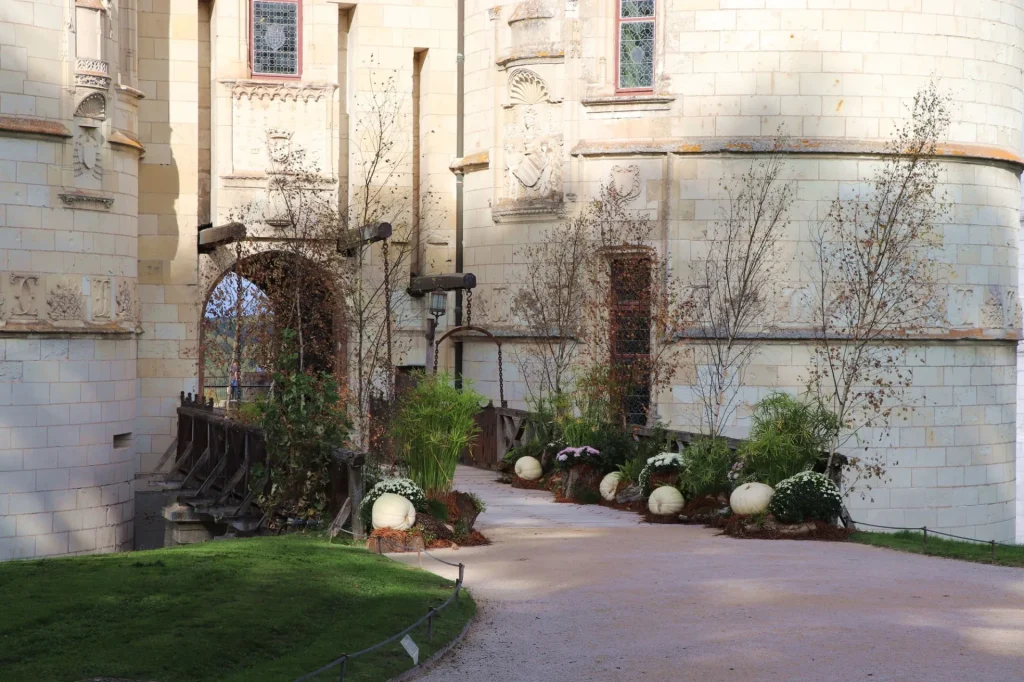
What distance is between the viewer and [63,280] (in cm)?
1819

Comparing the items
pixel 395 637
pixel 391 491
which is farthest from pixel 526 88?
pixel 395 637

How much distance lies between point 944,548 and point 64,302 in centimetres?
1169

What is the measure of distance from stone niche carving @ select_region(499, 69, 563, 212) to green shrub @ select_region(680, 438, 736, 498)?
7.17 metres

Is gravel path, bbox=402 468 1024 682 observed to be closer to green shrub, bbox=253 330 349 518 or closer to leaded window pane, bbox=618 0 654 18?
green shrub, bbox=253 330 349 518

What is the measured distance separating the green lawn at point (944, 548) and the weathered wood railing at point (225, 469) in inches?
168

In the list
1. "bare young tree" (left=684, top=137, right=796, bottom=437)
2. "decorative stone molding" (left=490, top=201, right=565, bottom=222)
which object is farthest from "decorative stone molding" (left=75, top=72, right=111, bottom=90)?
"bare young tree" (left=684, top=137, right=796, bottom=437)

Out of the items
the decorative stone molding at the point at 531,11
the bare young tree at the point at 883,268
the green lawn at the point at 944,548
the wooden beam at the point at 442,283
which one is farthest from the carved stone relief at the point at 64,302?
the green lawn at the point at 944,548

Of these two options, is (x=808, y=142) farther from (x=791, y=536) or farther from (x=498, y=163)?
(x=791, y=536)

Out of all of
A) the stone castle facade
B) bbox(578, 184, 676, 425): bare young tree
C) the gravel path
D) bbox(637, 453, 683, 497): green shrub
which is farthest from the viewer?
bbox(578, 184, 676, 425): bare young tree

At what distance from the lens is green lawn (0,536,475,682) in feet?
22.8

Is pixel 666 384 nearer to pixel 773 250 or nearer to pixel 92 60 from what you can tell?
pixel 773 250

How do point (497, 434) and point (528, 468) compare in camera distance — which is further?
Answer: point (497, 434)

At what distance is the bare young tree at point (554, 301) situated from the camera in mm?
19203

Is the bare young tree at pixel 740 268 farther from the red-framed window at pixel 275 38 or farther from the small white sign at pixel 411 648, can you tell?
the small white sign at pixel 411 648
